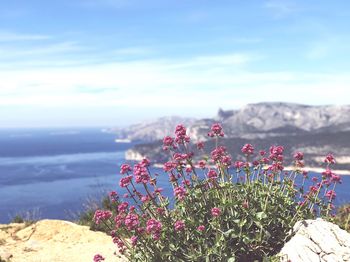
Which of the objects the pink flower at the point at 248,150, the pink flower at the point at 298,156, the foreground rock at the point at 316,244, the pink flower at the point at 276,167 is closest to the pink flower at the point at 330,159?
the pink flower at the point at 298,156

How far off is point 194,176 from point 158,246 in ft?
4.30

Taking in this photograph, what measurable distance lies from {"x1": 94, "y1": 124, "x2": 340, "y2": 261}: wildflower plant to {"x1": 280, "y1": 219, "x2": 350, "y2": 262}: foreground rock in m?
0.30

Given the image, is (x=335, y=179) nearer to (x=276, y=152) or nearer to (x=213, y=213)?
(x=276, y=152)

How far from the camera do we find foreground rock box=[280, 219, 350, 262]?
712 centimetres

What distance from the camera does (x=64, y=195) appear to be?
399 feet

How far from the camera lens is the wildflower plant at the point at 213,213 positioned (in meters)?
6.98

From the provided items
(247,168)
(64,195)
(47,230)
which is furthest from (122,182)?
(64,195)

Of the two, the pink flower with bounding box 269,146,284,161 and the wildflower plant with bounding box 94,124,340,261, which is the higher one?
the pink flower with bounding box 269,146,284,161

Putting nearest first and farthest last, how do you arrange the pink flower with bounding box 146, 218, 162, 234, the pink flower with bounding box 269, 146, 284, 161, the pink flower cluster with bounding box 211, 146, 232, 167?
the pink flower with bounding box 146, 218, 162, 234 < the pink flower cluster with bounding box 211, 146, 232, 167 < the pink flower with bounding box 269, 146, 284, 161

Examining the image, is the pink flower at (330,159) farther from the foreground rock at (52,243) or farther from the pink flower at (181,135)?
the foreground rock at (52,243)

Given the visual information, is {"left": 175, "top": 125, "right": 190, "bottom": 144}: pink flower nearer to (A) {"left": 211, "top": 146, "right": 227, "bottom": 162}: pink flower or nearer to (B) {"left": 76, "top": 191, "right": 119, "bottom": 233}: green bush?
(A) {"left": 211, "top": 146, "right": 227, "bottom": 162}: pink flower

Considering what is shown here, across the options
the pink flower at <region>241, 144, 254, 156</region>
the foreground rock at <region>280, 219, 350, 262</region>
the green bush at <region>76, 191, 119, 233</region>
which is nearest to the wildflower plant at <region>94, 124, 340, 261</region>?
the pink flower at <region>241, 144, 254, 156</region>

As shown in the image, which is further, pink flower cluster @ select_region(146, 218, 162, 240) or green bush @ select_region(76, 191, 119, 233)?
green bush @ select_region(76, 191, 119, 233)

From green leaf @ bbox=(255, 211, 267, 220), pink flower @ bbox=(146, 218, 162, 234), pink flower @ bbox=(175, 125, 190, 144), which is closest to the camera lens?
pink flower @ bbox=(146, 218, 162, 234)
